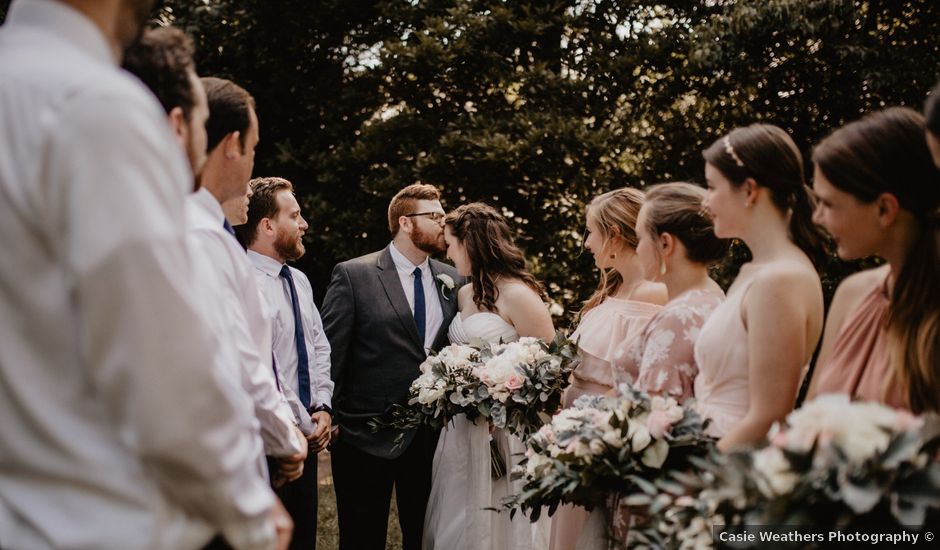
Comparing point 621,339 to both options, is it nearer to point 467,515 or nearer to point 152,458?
point 467,515

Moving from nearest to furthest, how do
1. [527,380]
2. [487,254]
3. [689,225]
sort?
[689,225] → [527,380] → [487,254]

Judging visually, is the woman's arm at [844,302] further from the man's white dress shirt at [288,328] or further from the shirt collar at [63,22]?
the man's white dress shirt at [288,328]

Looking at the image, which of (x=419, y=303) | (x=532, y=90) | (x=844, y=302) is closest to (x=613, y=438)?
(x=844, y=302)

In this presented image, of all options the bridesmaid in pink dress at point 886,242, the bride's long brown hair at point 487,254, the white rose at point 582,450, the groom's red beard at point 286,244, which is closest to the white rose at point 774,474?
the bridesmaid in pink dress at point 886,242

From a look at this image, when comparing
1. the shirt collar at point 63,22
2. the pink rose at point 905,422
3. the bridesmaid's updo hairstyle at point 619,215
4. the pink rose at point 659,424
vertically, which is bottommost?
the pink rose at point 659,424

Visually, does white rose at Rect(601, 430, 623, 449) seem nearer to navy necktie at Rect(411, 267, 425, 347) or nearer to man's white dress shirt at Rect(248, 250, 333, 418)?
man's white dress shirt at Rect(248, 250, 333, 418)

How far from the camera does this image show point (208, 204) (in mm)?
2959

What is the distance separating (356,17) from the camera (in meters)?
12.0

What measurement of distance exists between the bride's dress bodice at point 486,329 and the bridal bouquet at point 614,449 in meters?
2.31

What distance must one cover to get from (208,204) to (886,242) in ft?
7.27

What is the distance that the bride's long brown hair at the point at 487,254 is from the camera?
5840mm

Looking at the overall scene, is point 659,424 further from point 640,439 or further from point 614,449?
point 614,449

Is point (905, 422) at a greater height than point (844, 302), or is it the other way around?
point (844, 302)

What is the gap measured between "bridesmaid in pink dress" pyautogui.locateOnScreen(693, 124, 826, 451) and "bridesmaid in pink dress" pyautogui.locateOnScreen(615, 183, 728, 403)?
332 millimetres
